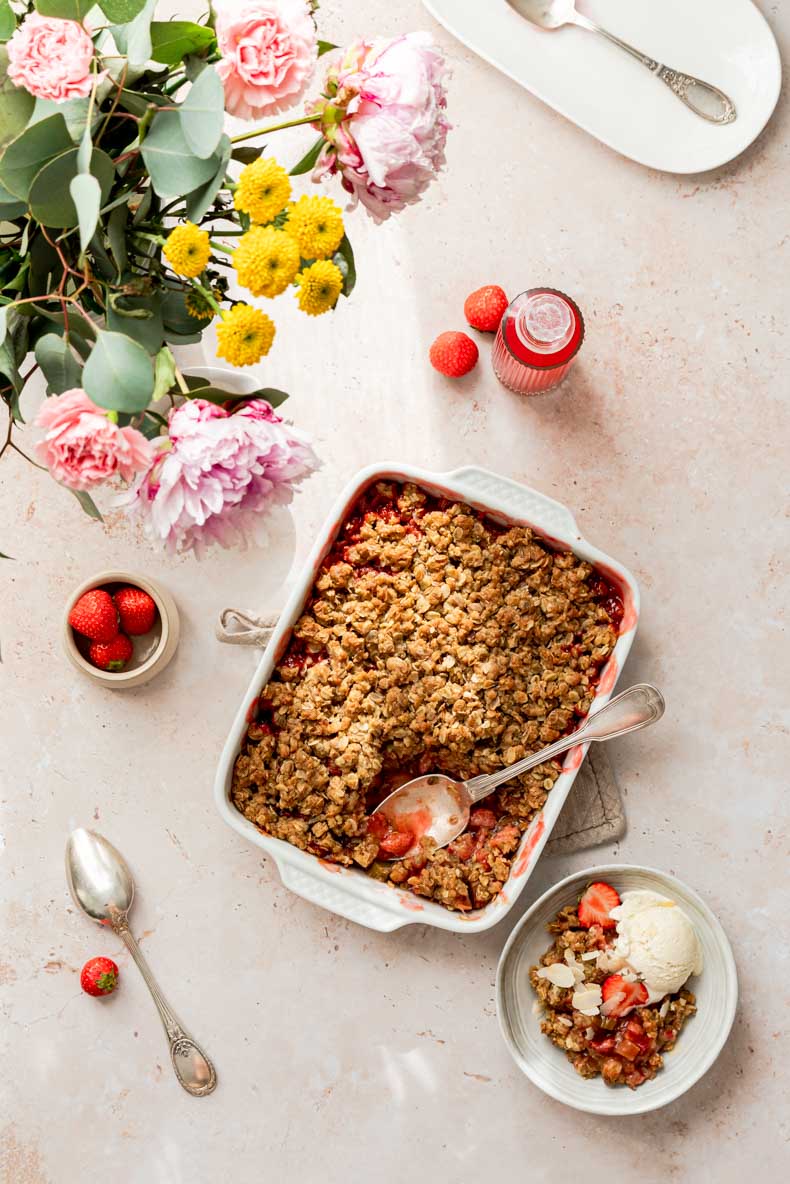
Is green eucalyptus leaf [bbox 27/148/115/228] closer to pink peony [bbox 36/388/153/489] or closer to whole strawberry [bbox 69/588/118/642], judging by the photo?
pink peony [bbox 36/388/153/489]

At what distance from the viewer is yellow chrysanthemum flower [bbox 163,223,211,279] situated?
2.67ft

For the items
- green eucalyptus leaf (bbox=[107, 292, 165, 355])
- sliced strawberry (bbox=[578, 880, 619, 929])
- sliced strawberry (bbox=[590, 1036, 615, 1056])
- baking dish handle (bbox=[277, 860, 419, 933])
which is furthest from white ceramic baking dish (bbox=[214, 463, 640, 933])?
green eucalyptus leaf (bbox=[107, 292, 165, 355])

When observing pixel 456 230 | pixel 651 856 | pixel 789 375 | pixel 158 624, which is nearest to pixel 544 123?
pixel 456 230

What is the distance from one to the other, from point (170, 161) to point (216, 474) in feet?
0.80

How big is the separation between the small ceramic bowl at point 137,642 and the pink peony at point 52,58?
2.71ft

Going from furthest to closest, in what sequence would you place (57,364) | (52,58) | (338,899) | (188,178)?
1. (338,899)
2. (57,364)
3. (188,178)
4. (52,58)

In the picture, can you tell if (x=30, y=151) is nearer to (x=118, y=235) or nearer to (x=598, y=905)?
(x=118, y=235)

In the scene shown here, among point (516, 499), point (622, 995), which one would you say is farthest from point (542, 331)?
point (622, 995)

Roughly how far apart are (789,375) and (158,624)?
39.3 inches

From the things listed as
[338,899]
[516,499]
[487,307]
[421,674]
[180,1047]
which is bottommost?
[180,1047]

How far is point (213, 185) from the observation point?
Answer: 827mm

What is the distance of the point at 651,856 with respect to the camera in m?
1.53

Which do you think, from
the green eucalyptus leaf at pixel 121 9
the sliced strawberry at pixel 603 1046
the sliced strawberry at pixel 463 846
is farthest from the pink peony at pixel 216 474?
the sliced strawberry at pixel 603 1046

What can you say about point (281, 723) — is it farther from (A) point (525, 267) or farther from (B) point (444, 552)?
(A) point (525, 267)
